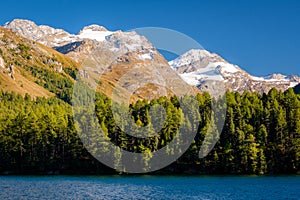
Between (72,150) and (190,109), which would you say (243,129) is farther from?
(72,150)

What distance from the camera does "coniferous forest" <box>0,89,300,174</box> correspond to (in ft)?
345

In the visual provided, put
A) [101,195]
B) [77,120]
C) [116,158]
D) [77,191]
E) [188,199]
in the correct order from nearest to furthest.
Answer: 1. [188,199]
2. [101,195]
3. [77,191]
4. [116,158]
5. [77,120]

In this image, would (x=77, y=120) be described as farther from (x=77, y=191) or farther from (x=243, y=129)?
(x=77, y=191)

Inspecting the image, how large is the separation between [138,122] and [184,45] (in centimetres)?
5250

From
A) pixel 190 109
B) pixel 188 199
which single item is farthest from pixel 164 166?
pixel 188 199

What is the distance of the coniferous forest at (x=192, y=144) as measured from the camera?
345 ft

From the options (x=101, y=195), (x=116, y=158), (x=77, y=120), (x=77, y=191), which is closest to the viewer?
(x=101, y=195)

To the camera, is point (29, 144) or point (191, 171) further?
point (29, 144)

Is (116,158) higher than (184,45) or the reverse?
the reverse

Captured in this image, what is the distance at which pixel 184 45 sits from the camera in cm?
6350

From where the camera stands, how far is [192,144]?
110m

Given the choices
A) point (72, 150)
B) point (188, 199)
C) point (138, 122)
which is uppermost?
point (138, 122)

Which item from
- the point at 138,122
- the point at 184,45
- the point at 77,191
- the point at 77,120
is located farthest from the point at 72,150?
the point at 184,45

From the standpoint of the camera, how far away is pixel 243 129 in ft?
360
